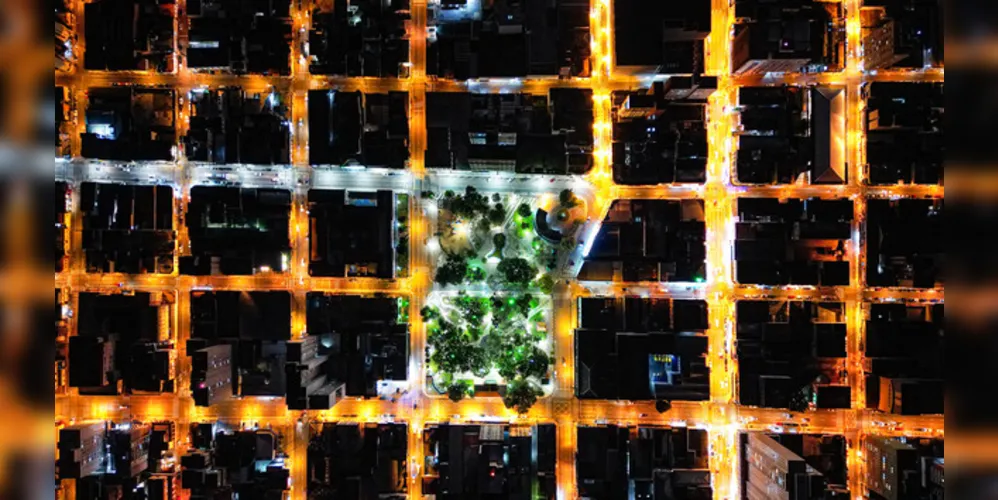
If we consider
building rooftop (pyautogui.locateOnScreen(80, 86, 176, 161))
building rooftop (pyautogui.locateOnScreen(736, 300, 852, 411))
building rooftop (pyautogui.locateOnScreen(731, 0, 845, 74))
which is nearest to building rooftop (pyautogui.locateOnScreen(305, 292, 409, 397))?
building rooftop (pyautogui.locateOnScreen(80, 86, 176, 161))

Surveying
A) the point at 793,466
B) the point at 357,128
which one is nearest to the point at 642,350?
the point at 793,466

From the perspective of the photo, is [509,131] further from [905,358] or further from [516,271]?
[905,358]

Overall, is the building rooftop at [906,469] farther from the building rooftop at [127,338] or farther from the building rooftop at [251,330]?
the building rooftop at [127,338]

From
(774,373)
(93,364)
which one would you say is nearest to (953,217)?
(774,373)

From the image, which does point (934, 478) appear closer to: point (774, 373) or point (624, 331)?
point (774, 373)

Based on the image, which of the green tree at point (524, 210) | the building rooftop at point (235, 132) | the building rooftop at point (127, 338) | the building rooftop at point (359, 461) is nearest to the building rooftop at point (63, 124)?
the building rooftop at point (235, 132)
